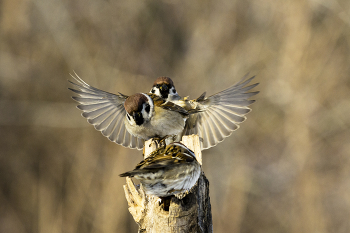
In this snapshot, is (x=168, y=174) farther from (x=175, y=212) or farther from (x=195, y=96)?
(x=195, y=96)

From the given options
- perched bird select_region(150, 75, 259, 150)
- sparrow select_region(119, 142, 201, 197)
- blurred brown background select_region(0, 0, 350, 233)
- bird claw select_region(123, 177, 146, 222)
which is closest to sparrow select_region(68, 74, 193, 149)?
perched bird select_region(150, 75, 259, 150)

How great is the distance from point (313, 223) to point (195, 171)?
371cm

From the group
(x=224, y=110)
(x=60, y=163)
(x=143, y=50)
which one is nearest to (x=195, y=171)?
(x=224, y=110)

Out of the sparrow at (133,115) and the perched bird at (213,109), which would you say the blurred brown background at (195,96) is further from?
the perched bird at (213,109)

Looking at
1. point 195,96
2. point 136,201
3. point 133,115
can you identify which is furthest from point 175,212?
point 195,96

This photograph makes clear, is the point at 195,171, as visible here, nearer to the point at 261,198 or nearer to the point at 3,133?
the point at 261,198

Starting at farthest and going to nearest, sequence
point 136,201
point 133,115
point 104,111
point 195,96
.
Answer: point 195,96 → point 104,111 → point 133,115 → point 136,201

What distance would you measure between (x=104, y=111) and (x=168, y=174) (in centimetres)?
188

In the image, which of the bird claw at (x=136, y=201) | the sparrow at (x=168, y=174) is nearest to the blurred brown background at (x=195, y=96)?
the bird claw at (x=136, y=201)

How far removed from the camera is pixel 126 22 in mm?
6535

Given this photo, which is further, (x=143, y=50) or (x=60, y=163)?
(x=143, y=50)

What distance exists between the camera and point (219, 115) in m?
3.98

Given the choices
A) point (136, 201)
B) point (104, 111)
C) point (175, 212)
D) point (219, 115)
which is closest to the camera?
point (175, 212)

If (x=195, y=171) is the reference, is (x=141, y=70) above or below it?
above
